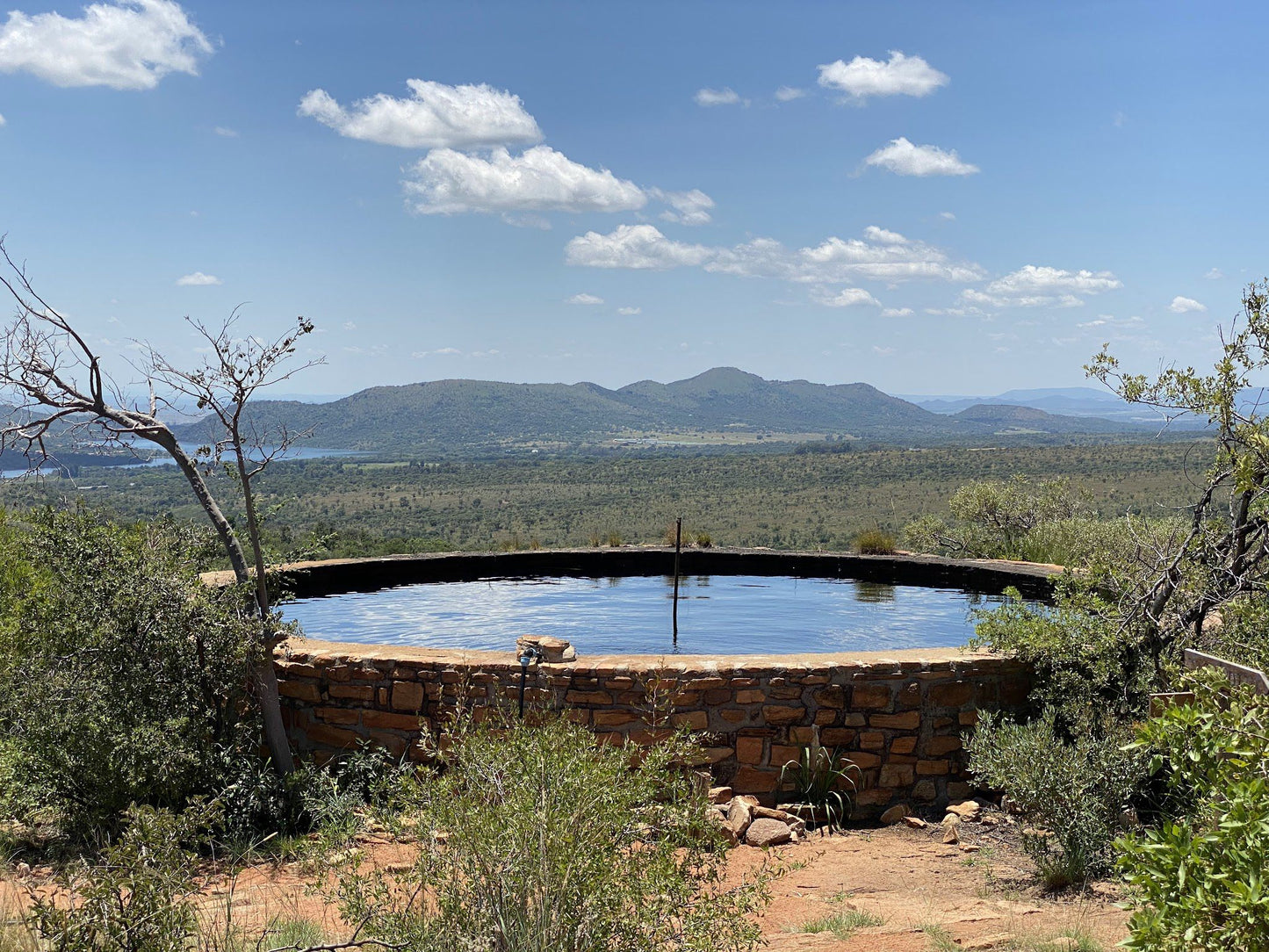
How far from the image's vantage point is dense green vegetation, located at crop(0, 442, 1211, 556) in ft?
109

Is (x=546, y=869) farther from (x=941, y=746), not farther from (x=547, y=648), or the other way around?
(x=941, y=746)

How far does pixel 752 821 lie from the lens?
5.45 metres

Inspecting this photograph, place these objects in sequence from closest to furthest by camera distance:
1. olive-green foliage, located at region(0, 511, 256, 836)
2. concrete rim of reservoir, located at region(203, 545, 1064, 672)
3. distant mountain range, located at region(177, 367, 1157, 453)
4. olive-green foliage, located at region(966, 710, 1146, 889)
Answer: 1. olive-green foliage, located at region(966, 710, 1146, 889)
2. olive-green foliage, located at region(0, 511, 256, 836)
3. concrete rim of reservoir, located at region(203, 545, 1064, 672)
4. distant mountain range, located at region(177, 367, 1157, 453)

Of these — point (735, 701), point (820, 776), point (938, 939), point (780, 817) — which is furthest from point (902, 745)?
point (938, 939)

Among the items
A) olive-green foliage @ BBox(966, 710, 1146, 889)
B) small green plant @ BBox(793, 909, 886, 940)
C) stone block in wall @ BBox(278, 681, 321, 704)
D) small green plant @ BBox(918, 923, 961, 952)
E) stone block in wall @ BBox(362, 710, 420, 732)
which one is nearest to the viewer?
small green plant @ BBox(918, 923, 961, 952)

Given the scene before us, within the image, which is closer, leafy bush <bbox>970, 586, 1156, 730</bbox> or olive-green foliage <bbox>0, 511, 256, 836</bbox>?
olive-green foliage <bbox>0, 511, 256, 836</bbox>

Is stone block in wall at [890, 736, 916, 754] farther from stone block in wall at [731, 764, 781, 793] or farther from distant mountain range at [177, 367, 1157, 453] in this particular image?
distant mountain range at [177, 367, 1157, 453]

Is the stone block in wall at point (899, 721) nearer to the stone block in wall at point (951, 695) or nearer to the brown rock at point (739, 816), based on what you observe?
the stone block in wall at point (951, 695)

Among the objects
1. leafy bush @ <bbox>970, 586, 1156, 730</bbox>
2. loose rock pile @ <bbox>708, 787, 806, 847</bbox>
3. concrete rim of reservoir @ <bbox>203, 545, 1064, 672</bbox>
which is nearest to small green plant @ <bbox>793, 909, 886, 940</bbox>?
loose rock pile @ <bbox>708, 787, 806, 847</bbox>

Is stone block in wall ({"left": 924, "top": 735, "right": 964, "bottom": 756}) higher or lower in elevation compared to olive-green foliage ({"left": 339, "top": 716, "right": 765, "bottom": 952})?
lower

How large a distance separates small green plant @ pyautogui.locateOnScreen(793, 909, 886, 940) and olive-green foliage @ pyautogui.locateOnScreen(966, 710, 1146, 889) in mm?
1027

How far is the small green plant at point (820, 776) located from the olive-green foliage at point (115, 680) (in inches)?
127

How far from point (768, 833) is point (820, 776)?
638mm

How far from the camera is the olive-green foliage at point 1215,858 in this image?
2623 mm
